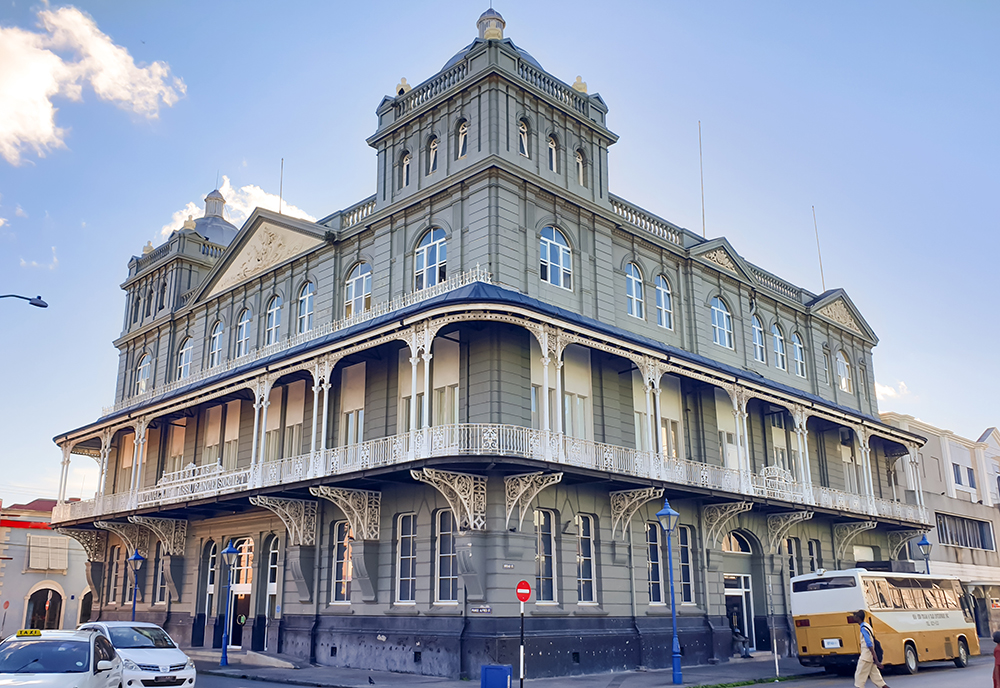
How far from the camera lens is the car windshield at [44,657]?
1144 centimetres

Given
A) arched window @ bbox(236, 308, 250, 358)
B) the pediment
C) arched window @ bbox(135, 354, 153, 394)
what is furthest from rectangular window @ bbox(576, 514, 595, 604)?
arched window @ bbox(135, 354, 153, 394)

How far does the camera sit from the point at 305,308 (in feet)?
103

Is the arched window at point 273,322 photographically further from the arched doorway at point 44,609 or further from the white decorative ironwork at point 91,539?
the arched doorway at point 44,609

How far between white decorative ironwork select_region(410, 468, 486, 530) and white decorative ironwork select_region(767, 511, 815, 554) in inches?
544

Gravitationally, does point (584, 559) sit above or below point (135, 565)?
below

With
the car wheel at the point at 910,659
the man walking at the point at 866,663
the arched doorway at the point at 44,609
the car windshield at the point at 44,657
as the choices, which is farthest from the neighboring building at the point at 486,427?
the arched doorway at the point at 44,609

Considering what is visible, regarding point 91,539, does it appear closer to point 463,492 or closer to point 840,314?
point 463,492

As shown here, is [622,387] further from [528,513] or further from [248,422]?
[248,422]

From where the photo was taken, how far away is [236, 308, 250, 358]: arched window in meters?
34.2

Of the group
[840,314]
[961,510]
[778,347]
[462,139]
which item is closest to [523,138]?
[462,139]

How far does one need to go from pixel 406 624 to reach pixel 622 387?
9678mm

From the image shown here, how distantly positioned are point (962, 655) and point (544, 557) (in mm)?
12649

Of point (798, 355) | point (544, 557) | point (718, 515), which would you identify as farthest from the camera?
point (798, 355)

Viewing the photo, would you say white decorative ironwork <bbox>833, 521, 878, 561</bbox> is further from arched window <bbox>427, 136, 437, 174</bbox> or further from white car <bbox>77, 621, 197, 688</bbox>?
white car <bbox>77, 621, 197, 688</bbox>
